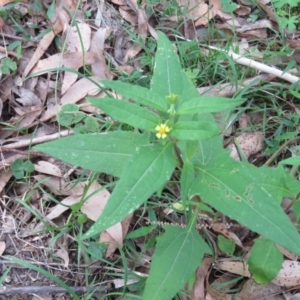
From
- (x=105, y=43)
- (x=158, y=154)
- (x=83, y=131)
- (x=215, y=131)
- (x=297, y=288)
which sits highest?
(x=215, y=131)

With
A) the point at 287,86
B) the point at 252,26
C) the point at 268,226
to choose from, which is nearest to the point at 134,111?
the point at 268,226

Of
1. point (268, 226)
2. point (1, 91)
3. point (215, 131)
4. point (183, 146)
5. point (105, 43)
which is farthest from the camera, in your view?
point (105, 43)

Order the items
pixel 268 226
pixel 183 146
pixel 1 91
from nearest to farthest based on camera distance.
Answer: pixel 268 226 < pixel 183 146 < pixel 1 91

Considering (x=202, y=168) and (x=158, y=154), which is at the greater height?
(x=158, y=154)

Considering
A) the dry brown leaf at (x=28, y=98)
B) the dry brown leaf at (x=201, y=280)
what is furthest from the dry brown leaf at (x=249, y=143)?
the dry brown leaf at (x=28, y=98)

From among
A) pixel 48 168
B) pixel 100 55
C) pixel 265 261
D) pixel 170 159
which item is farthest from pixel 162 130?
pixel 100 55

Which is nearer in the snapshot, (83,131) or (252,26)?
(83,131)

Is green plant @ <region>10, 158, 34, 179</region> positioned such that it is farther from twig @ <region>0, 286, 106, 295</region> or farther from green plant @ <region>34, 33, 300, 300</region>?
green plant @ <region>34, 33, 300, 300</region>

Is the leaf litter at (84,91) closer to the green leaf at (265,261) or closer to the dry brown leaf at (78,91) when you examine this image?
the dry brown leaf at (78,91)

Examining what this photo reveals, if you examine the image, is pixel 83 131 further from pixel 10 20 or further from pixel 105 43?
pixel 10 20
